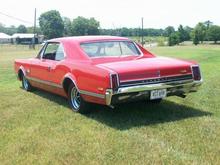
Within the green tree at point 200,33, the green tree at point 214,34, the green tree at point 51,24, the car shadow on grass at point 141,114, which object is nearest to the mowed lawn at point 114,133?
the car shadow on grass at point 141,114

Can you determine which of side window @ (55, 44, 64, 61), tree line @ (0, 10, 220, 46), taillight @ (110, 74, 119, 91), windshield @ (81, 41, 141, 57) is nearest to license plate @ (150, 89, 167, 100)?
taillight @ (110, 74, 119, 91)

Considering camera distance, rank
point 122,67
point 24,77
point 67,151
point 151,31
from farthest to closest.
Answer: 1. point 151,31
2. point 24,77
3. point 122,67
4. point 67,151

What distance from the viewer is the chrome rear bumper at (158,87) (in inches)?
257

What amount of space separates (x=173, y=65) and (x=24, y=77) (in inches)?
189

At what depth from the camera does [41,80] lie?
921 centimetres

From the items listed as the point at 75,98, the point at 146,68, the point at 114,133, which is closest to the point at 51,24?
the point at 75,98

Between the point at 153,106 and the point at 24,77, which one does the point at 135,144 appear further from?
the point at 24,77

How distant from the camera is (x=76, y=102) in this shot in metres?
7.84

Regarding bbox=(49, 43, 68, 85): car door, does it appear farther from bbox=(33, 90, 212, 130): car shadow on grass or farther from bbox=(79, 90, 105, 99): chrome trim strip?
bbox=(79, 90, 105, 99): chrome trim strip

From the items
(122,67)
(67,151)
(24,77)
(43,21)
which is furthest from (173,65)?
(43,21)

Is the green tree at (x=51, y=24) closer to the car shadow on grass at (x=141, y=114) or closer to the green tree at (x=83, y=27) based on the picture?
the green tree at (x=83, y=27)

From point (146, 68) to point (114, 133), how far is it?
1.28 m

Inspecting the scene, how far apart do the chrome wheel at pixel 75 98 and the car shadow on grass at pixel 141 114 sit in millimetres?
320

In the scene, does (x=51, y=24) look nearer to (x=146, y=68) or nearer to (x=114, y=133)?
(x=146, y=68)
